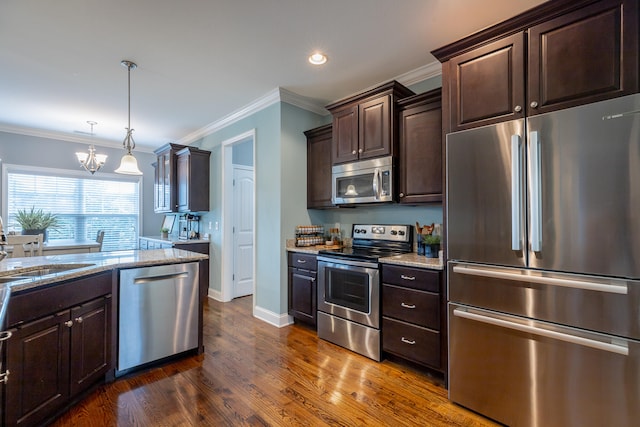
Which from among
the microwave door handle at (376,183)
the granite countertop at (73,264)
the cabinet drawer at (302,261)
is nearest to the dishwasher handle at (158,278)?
the granite countertop at (73,264)

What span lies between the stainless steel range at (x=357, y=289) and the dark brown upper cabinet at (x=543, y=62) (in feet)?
4.28

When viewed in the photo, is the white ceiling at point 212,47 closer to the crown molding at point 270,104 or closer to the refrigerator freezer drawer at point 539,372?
the crown molding at point 270,104

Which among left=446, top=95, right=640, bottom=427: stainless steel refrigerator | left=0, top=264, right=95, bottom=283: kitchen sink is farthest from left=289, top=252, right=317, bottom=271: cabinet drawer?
left=0, top=264, right=95, bottom=283: kitchen sink

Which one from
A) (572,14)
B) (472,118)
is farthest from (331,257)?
(572,14)

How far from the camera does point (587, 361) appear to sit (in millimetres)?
1537

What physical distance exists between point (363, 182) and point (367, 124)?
0.58 m

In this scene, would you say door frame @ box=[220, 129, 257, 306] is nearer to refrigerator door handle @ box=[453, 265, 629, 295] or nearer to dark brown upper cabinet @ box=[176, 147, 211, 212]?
dark brown upper cabinet @ box=[176, 147, 211, 212]

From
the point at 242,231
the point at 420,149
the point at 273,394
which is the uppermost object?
the point at 420,149

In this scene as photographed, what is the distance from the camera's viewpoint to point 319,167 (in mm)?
3688

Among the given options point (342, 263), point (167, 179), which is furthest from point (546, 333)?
point (167, 179)

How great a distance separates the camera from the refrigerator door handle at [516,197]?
1.74 metres

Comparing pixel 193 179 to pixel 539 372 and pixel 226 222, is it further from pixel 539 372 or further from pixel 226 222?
pixel 539 372

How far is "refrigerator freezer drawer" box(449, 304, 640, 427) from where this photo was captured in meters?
1.47

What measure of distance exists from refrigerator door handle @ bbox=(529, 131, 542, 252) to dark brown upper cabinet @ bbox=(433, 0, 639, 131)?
225 mm
